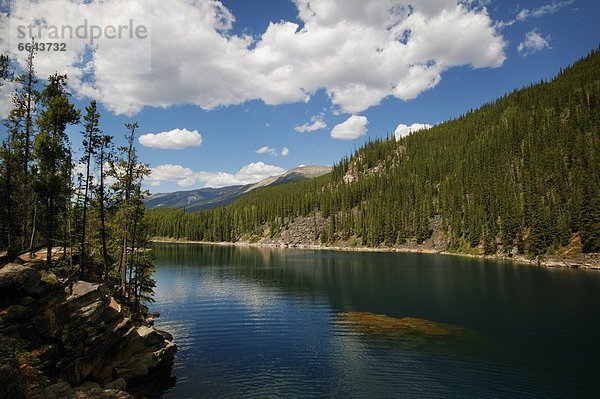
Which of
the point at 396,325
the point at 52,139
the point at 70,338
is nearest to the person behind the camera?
the point at 70,338

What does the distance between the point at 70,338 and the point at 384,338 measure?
31.7 m

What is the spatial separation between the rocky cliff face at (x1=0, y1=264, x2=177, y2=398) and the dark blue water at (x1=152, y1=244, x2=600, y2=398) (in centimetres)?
474

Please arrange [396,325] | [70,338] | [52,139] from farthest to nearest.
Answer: [396,325]
[52,139]
[70,338]

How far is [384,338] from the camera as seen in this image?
43.3m

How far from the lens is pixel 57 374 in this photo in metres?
26.6

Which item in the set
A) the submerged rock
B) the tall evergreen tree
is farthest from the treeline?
the submerged rock

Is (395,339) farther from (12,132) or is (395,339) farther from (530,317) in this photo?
(12,132)

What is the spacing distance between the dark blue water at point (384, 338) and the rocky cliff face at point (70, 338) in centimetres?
474

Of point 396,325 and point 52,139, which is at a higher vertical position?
point 52,139

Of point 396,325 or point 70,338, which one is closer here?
point 70,338

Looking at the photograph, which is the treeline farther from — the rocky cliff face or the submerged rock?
the submerged rock

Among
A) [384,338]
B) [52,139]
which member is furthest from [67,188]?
[384,338]

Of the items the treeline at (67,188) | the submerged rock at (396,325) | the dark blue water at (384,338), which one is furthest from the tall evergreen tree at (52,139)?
the submerged rock at (396,325)

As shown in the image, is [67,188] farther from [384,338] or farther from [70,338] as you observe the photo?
[384,338]
